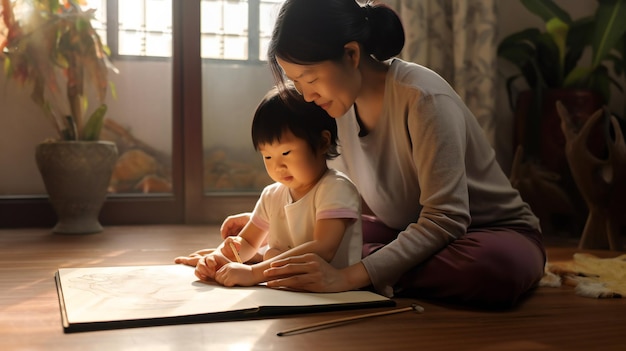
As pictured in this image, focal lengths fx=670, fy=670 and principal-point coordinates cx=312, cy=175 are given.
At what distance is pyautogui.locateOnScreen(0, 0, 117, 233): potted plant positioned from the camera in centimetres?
221

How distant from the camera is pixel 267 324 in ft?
3.33

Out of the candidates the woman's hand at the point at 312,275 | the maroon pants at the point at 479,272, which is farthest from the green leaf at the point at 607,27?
the woman's hand at the point at 312,275

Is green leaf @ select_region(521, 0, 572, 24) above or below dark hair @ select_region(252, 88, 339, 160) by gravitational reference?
above

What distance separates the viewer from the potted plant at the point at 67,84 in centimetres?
221

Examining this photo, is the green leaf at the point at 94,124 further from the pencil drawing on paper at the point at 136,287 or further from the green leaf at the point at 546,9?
the green leaf at the point at 546,9

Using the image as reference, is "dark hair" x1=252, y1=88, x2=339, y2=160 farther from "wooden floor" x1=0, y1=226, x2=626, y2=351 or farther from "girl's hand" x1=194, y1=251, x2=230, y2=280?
"wooden floor" x1=0, y1=226, x2=626, y2=351

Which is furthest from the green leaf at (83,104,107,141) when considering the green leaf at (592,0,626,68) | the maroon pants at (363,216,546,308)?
the green leaf at (592,0,626,68)

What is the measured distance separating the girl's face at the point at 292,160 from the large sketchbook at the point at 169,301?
0.22 metres

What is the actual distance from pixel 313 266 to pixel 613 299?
2.00ft

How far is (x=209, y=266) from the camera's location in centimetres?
122

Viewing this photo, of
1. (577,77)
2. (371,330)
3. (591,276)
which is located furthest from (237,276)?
(577,77)

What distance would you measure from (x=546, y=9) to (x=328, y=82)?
1507mm

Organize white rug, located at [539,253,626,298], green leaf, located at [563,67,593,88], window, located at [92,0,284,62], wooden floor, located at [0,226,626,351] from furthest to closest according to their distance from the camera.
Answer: window, located at [92,0,284,62] → green leaf, located at [563,67,593,88] → white rug, located at [539,253,626,298] → wooden floor, located at [0,226,626,351]

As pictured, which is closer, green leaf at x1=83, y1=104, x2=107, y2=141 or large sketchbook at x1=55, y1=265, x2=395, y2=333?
large sketchbook at x1=55, y1=265, x2=395, y2=333
